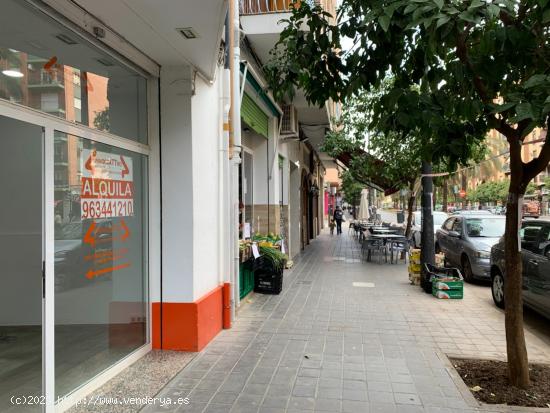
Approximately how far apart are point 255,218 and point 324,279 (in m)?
2.17

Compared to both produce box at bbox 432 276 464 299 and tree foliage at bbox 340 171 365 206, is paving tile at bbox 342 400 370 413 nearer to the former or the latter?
produce box at bbox 432 276 464 299

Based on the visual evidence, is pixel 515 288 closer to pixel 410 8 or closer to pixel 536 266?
pixel 536 266

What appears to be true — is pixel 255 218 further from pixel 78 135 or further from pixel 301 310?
pixel 78 135

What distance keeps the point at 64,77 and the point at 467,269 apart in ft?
31.2

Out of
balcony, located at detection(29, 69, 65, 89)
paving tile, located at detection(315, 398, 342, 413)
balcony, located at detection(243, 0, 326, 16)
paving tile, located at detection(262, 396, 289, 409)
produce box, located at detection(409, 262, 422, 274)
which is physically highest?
balcony, located at detection(243, 0, 326, 16)

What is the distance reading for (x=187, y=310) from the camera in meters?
5.05

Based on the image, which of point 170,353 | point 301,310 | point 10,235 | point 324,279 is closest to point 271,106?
point 324,279

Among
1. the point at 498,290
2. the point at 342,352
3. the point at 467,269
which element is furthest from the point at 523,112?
the point at 467,269

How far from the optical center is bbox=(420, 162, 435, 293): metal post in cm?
914

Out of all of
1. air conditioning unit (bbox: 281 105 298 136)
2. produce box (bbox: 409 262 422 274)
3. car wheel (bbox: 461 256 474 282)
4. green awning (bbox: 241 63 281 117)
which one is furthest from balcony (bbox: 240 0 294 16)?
car wheel (bbox: 461 256 474 282)

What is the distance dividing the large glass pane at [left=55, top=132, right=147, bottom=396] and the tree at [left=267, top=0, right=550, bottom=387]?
1.92 m

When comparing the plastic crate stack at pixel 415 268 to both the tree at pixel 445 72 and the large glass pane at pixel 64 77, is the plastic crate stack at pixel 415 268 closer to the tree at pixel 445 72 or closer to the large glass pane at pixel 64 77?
the tree at pixel 445 72

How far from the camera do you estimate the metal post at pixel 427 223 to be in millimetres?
9141

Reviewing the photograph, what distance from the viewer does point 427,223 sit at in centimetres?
934
